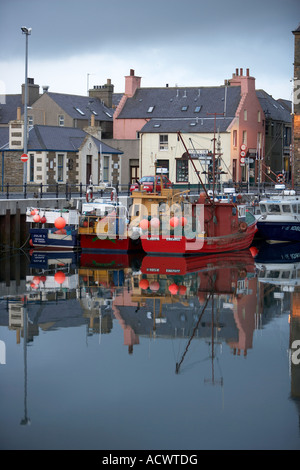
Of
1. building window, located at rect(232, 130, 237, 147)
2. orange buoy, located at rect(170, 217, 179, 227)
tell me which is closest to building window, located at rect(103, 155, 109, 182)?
building window, located at rect(232, 130, 237, 147)

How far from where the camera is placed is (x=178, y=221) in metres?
34.8

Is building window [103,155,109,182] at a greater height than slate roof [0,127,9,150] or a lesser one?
lesser

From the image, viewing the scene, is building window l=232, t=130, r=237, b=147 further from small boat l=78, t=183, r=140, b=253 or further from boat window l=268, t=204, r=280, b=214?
small boat l=78, t=183, r=140, b=253

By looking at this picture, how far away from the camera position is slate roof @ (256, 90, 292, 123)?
250 feet

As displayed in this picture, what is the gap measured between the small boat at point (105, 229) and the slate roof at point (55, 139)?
1397cm

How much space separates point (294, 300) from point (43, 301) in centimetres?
785

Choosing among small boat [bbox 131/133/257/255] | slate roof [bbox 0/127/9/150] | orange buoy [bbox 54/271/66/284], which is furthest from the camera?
slate roof [bbox 0/127/9/150]

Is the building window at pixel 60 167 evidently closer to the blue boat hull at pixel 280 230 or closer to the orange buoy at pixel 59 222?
the blue boat hull at pixel 280 230

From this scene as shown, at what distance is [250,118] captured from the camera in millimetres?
69750

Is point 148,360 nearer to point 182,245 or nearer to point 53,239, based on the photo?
point 182,245

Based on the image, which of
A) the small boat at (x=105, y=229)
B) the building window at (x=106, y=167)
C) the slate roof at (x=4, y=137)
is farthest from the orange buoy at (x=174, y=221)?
the building window at (x=106, y=167)

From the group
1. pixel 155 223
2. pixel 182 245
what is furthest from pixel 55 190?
pixel 182 245

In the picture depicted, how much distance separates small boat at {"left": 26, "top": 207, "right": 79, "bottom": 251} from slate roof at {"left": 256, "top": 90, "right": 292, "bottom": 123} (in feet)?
136

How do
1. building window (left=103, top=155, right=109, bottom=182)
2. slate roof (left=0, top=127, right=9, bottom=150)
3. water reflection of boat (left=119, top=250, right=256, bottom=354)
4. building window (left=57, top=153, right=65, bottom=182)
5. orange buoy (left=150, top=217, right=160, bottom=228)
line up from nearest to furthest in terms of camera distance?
water reflection of boat (left=119, top=250, right=256, bottom=354) → orange buoy (left=150, top=217, right=160, bottom=228) → slate roof (left=0, top=127, right=9, bottom=150) → building window (left=57, top=153, right=65, bottom=182) → building window (left=103, top=155, right=109, bottom=182)
